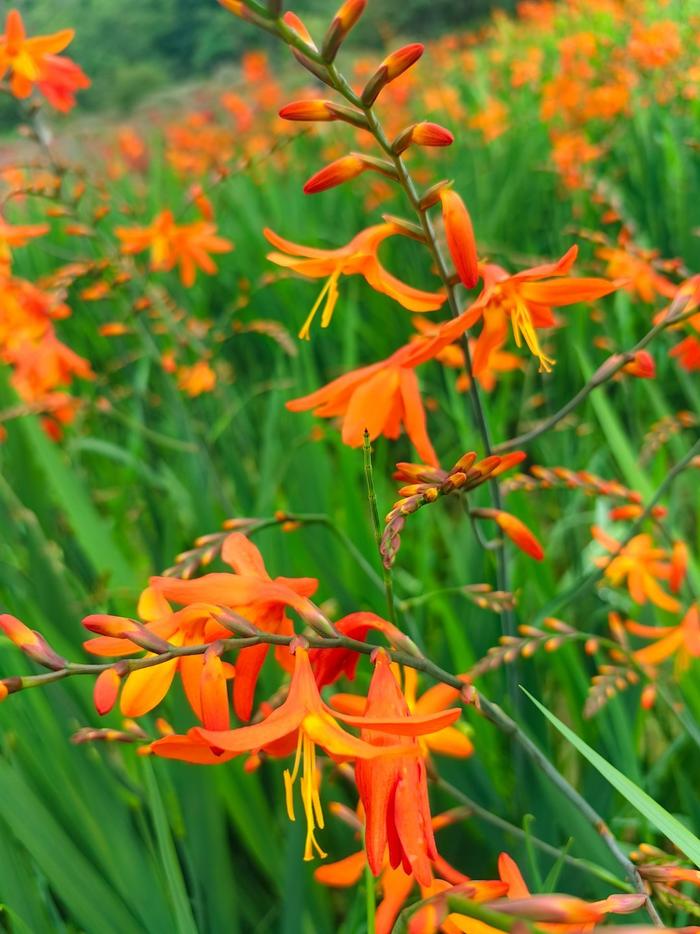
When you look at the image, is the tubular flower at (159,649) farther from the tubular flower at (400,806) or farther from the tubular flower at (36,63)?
the tubular flower at (36,63)

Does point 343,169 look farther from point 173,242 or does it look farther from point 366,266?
point 173,242

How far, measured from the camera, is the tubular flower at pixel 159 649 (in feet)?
1.72

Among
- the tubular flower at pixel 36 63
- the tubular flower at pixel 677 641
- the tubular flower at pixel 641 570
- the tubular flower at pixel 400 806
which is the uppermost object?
the tubular flower at pixel 36 63

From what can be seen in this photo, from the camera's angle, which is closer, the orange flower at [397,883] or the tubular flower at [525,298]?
the orange flower at [397,883]

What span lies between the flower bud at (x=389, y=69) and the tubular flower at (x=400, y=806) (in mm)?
479

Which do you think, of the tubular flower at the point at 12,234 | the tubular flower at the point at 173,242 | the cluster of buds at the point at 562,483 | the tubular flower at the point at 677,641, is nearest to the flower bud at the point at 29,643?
the cluster of buds at the point at 562,483

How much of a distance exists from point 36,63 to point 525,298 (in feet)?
3.52

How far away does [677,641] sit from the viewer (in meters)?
1.09

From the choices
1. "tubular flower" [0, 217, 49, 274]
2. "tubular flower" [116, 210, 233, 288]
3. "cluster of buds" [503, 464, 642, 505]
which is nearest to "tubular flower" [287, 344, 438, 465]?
"cluster of buds" [503, 464, 642, 505]

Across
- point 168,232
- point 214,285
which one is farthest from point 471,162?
point 168,232

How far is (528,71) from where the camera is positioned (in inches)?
182

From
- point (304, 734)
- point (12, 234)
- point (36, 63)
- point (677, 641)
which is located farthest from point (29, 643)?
point (36, 63)

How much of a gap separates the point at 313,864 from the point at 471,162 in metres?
2.52

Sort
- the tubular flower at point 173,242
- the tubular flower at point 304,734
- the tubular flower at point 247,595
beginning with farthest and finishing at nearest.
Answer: the tubular flower at point 173,242
the tubular flower at point 247,595
the tubular flower at point 304,734
